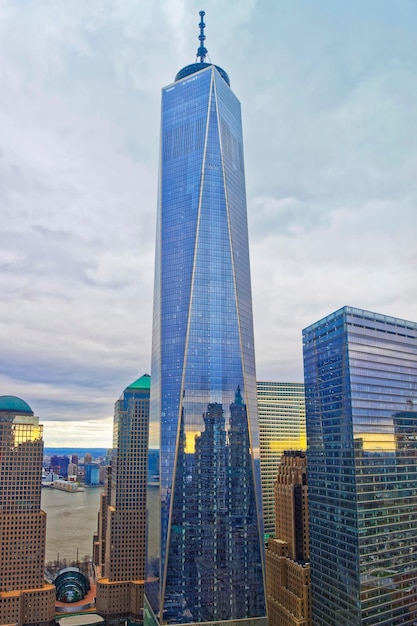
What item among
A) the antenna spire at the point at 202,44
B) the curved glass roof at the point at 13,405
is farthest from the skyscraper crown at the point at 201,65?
the curved glass roof at the point at 13,405

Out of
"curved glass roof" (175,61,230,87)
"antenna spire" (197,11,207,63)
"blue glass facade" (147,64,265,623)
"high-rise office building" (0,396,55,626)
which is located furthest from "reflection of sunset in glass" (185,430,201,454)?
"antenna spire" (197,11,207,63)

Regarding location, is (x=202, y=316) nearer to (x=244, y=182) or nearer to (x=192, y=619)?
(x=244, y=182)

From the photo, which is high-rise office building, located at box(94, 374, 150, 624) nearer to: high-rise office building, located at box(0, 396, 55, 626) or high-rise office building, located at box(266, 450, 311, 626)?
high-rise office building, located at box(0, 396, 55, 626)

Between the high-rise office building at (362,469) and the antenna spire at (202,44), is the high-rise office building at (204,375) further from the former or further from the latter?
the high-rise office building at (362,469)

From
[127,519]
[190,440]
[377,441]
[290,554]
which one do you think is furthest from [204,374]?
[127,519]

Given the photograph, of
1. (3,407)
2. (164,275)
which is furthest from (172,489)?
(3,407)

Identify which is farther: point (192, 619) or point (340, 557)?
point (192, 619)
